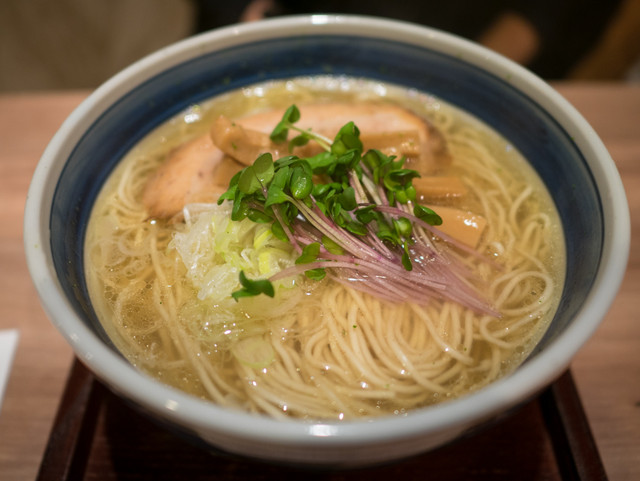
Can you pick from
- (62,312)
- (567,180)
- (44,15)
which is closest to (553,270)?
(567,180)

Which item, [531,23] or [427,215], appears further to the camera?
[531,23]

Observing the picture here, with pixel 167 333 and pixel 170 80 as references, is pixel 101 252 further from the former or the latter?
pixel 170 80

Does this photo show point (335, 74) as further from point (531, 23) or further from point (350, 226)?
point (531, 23)

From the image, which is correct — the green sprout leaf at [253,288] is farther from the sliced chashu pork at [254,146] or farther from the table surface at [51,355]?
the table surface at [51,355]

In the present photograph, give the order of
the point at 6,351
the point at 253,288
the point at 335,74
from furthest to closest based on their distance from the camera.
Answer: the point at 335,74 < the point at 6,351 < the point at 253,288

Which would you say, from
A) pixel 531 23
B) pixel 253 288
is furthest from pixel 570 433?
pixel 531 23

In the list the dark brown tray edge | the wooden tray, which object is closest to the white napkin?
the wooden tray
